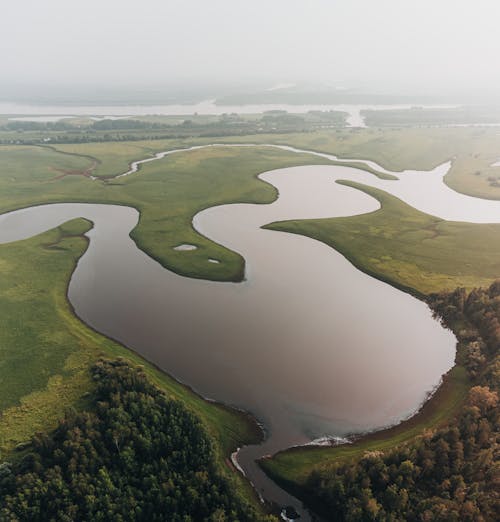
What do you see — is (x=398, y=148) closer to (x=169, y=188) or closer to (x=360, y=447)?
(x=169, y=188)

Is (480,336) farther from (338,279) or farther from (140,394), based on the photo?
(140,394)

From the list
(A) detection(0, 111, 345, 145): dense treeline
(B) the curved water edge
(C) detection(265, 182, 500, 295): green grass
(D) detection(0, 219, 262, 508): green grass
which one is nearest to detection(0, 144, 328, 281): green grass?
(B) the curved water edge

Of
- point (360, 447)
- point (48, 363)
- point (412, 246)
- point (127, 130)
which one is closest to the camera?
point (360, 447)

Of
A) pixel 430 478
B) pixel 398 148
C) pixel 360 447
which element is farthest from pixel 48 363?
pixel 398 148

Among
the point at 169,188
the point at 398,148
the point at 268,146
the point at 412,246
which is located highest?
the point at 268,146

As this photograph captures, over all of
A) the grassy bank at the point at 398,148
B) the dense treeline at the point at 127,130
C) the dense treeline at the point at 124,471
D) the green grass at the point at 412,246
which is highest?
the dense treeline at the point at 127,130

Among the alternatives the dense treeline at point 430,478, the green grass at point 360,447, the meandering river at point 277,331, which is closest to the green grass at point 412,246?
the meandering river at point 277,331

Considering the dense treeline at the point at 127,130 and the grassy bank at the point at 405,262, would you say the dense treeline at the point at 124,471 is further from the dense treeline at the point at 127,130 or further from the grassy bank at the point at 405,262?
the dense treeline at the point at 127,130
